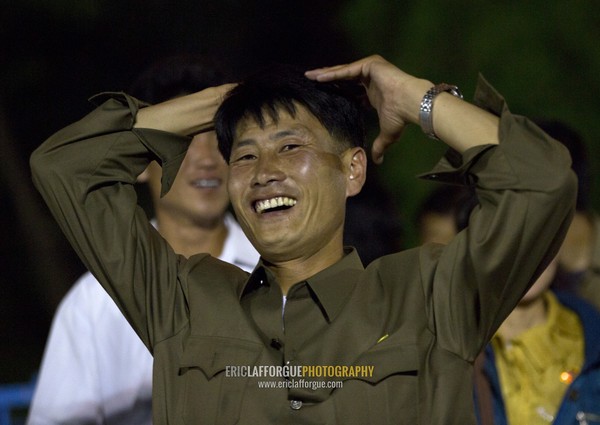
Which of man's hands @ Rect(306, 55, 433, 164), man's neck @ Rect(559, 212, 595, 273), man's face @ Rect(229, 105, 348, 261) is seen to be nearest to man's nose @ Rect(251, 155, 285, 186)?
man's face @ Rect(229, 105, 348, 261)

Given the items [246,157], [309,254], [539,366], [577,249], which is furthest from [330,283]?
[577,249]

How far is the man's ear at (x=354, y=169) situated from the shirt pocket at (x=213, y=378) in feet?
1.46

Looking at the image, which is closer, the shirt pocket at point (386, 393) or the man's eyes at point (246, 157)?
the shirt pocket at point (386, 393)

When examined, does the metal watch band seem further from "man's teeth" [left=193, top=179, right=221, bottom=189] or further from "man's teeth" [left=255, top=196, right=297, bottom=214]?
"man's teeth" [left=193, top=179, right=221, bottom=189]

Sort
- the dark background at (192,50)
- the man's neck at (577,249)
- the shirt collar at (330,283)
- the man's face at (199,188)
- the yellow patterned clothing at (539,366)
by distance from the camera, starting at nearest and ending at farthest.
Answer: the shirt collar at (330,283) → the yellow patterned clothing at (539,366) → the man's face at (199,188) → the man's neck at (577,249) → the dark background at (192,50)

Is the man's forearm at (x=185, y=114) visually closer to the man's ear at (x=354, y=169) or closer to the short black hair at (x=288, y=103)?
the short black hair at (x=288, y=103)

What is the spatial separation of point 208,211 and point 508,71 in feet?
7.17

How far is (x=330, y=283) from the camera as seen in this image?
2.60 metres

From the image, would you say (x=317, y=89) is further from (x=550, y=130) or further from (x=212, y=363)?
(x=550, y=130)

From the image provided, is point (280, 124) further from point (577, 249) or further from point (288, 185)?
point (577, 249)

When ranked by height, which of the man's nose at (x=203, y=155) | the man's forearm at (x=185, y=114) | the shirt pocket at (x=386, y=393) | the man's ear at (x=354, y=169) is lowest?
the man's nose at (x=203, y=155)

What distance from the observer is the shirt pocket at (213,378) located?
2.47m

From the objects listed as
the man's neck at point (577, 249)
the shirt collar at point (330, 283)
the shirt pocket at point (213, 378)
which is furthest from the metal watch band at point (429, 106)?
the man's neck at point (577, 249)

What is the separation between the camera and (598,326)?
336 centimetres
